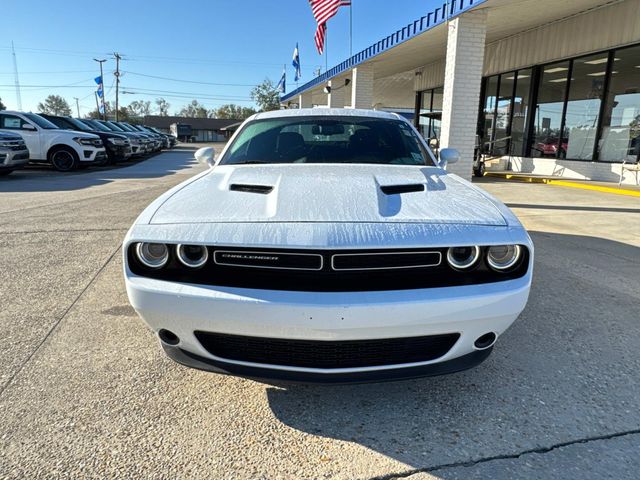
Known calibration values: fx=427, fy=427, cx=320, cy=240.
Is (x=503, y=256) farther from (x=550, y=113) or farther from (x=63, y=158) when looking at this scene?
(x=63, y=158)

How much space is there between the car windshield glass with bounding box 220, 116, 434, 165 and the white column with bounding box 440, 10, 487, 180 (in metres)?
6.59

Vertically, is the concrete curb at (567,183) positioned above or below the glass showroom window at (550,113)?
below

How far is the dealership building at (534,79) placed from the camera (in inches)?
381

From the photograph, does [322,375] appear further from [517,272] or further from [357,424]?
[517,272]

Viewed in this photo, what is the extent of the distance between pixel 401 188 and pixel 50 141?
14179 millimetres

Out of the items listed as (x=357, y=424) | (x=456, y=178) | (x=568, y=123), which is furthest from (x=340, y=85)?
(x=357, y=424)

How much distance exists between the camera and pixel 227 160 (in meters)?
3.36

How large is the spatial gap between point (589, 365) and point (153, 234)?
2.61m

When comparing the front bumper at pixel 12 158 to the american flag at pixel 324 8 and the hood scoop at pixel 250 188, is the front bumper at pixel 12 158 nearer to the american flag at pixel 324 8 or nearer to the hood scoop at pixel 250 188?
the american flag at pixel 324 8

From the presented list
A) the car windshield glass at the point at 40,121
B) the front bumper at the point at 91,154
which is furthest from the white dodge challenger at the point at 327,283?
the car windshield glass at the point at 40,121

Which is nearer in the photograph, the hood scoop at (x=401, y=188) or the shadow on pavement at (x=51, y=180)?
the hood scoop at (x=401, y=188)

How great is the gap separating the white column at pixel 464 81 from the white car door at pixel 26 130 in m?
12.1

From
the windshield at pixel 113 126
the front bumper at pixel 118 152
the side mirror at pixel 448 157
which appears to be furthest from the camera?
the windshield at pixel 113 126

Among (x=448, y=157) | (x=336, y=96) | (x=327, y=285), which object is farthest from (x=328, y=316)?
(x=336, y=96)
